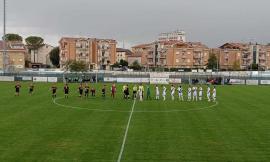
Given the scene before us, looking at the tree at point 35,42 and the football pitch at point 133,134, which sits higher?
the tree at point 35,42

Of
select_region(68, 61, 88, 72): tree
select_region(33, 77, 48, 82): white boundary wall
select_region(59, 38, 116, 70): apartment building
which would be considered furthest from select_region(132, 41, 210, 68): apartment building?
select_region(33, 77, 48, 82): white boundary wall

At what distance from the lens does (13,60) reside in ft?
431

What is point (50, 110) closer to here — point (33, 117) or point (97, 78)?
point (33, 117)

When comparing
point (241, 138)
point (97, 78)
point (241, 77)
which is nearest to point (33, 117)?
point (241, 138)

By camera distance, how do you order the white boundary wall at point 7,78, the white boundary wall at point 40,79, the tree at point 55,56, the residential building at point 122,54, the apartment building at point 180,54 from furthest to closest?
the residential building at point 122,54 < the tree at point 55,56 < the apartment building at point 180,54 < the white boundary wall at point 7,78 < the white boundary wall at point 40,79

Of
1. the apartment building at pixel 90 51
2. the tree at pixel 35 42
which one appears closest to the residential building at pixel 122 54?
the apartment building at pixel 90 51

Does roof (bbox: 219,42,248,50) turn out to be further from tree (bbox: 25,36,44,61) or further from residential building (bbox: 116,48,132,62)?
tree (bbox: 25,36,44,61)

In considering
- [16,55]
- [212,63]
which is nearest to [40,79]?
[16,55]

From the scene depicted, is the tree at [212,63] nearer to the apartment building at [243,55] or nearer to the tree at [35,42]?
the apartment building at [243,55]

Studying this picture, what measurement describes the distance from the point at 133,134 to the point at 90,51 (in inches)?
4736

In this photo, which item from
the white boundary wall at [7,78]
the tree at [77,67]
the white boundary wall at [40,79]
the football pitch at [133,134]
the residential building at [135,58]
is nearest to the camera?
the football pitch at [133,134]

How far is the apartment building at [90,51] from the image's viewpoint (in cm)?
13650

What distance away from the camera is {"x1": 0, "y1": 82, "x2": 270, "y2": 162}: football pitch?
1683cm

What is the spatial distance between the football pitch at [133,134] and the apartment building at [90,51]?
104264 mm
